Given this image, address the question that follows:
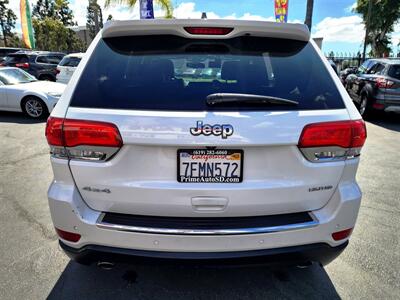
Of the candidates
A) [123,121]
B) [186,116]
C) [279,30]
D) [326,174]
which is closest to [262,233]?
[326,174]

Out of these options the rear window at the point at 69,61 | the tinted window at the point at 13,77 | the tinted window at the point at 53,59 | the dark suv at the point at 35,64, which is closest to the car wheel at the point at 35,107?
the tinted window at the point at 13,77

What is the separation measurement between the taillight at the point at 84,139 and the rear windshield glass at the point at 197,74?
13cm

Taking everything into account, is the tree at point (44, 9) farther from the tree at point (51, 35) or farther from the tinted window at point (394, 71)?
the tinted window at point (394, 71)

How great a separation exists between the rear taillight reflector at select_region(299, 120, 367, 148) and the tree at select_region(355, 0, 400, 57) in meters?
31.3

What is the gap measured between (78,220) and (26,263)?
1261 millimetres

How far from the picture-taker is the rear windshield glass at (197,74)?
206 centimetres

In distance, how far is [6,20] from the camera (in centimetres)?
5159

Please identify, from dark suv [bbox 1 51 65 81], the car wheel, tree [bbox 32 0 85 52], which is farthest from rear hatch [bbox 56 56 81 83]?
tree [bbox 32 0 85 52]

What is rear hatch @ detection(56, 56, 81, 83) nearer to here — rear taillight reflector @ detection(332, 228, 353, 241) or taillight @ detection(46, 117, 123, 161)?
taillight @ detection(46, 117, 123, 161)

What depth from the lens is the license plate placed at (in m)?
1.98

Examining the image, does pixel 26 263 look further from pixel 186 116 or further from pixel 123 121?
pixel 186 116

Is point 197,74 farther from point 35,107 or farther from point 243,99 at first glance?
point 35,107

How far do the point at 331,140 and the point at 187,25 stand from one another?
1.13 m

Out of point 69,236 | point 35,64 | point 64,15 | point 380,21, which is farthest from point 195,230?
point 64,15
